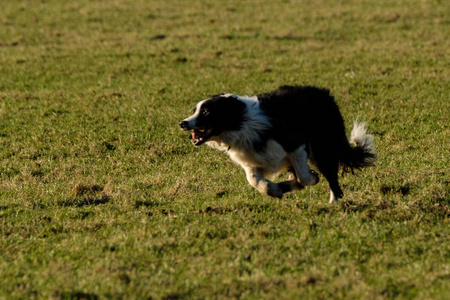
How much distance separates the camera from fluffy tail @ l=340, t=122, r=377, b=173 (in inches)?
333

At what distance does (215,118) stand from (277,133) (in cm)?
75

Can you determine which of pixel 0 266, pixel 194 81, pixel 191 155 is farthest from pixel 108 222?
pixel 194 81

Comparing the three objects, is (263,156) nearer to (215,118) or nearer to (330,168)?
(215,118)

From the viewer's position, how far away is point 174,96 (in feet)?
46.9

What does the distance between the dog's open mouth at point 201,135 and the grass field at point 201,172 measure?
80 centimetres

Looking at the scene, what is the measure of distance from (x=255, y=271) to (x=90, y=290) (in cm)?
135

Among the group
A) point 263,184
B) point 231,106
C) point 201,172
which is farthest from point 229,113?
point 201,172

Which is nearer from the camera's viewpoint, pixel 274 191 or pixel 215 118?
pixel 215 118

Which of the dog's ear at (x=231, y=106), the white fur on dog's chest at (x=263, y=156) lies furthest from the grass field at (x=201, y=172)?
the dog's ear at (x=231, y=106)

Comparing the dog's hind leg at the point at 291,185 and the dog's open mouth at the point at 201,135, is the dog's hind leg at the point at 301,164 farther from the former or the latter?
the dog's open mouth at the point at 201,135

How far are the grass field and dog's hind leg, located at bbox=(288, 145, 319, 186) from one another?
28cm

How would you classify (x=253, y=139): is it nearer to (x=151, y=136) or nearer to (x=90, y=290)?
(x=90, y=290)

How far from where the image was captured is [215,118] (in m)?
7.17

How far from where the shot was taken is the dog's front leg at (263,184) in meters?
7.27
